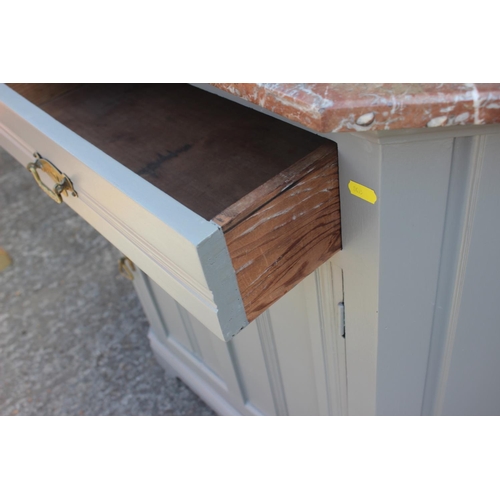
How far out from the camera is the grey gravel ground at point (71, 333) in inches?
59.1

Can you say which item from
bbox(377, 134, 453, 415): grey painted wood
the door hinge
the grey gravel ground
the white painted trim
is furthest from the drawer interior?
the grey gravel ground

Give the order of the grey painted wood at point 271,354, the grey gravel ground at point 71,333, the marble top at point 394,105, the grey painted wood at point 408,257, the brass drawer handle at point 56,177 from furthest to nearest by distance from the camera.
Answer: the grey gravel ground at point 71,333, the grey painted wood at point 271,354, the brass drawer handle at point 56,177, the grey painted wood at point 408,257, the marble top at point 394,105

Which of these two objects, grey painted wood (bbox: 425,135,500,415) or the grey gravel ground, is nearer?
grey painted wood (bbox: 425,135,500,415)

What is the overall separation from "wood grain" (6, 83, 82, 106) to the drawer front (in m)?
0.19

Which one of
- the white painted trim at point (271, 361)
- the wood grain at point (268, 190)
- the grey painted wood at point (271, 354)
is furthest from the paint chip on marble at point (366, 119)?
the white painted trim at point (271, 361)

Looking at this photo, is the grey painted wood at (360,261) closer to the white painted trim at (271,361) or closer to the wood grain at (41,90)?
the white painted trim at (271,361)

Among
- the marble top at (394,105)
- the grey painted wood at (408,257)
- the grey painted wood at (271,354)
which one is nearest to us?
the marble top at (394,105)

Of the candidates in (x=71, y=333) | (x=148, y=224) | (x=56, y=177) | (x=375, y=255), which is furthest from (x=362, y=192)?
(x=71, y=333)

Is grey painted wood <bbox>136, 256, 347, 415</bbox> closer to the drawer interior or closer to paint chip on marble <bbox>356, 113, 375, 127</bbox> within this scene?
the drawer interior

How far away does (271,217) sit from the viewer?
0.48 m

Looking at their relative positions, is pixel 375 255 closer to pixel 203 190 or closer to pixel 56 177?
pixel 203 190

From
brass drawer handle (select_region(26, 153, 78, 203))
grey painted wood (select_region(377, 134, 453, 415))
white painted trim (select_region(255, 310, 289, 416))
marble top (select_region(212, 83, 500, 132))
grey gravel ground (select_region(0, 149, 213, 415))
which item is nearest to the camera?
marble top (select_region(212, 83, 500, 132))

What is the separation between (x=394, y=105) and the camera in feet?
1.22

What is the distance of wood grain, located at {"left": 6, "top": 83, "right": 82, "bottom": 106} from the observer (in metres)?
0.84
